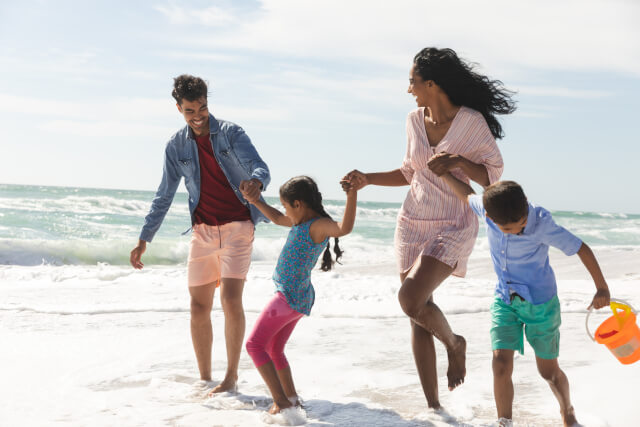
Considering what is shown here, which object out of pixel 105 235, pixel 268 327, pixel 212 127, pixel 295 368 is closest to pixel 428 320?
pixel 268 327

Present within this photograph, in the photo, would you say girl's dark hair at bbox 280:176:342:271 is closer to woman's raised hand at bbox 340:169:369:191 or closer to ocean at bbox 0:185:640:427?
woman's raised hand at bbox 340:169:369:191

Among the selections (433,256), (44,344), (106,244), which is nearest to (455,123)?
(433,256)

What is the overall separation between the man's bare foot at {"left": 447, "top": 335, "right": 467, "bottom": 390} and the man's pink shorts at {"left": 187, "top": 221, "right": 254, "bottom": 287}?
1.33 m

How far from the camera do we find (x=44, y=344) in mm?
5559

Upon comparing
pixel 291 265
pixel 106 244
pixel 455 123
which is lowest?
pixel 106 244

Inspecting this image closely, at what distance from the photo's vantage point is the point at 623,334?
320cm

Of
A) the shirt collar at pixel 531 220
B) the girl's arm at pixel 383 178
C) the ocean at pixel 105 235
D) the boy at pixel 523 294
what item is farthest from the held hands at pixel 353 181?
the ocean at pixel 105 235

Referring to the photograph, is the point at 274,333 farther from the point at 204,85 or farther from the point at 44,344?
the point at 44,344

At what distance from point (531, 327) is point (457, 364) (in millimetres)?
497

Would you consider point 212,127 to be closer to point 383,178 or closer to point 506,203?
point 383,178

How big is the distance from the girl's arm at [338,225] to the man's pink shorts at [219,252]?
635 millimetres

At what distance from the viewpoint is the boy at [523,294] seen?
3.03m

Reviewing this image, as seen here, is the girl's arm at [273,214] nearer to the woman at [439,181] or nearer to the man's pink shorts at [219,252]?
the man's pink shorts at [219,252]

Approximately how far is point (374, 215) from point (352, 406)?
106 ft
